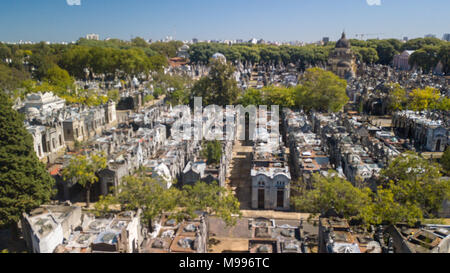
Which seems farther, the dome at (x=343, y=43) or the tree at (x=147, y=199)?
the dome at (x=343, y=43)

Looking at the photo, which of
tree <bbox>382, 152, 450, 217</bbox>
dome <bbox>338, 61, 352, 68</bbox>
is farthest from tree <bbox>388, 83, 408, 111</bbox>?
dome <bbox>338, 61, 352, 68</bbox>

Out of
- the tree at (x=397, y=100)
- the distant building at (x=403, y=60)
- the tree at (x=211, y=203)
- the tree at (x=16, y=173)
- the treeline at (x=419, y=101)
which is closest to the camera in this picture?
the tree at (x=211, y=203)

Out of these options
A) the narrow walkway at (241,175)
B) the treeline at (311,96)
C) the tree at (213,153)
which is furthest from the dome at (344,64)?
the tree at (213,153)

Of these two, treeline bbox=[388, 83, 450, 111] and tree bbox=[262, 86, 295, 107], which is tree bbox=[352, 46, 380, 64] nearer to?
treeline bbox=[388, 83, 450, 111]

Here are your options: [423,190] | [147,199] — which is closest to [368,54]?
[423,190]

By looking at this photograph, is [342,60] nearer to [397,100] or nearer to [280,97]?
[397,100]

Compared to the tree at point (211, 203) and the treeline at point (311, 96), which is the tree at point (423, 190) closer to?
the tree at point (211, 203)
